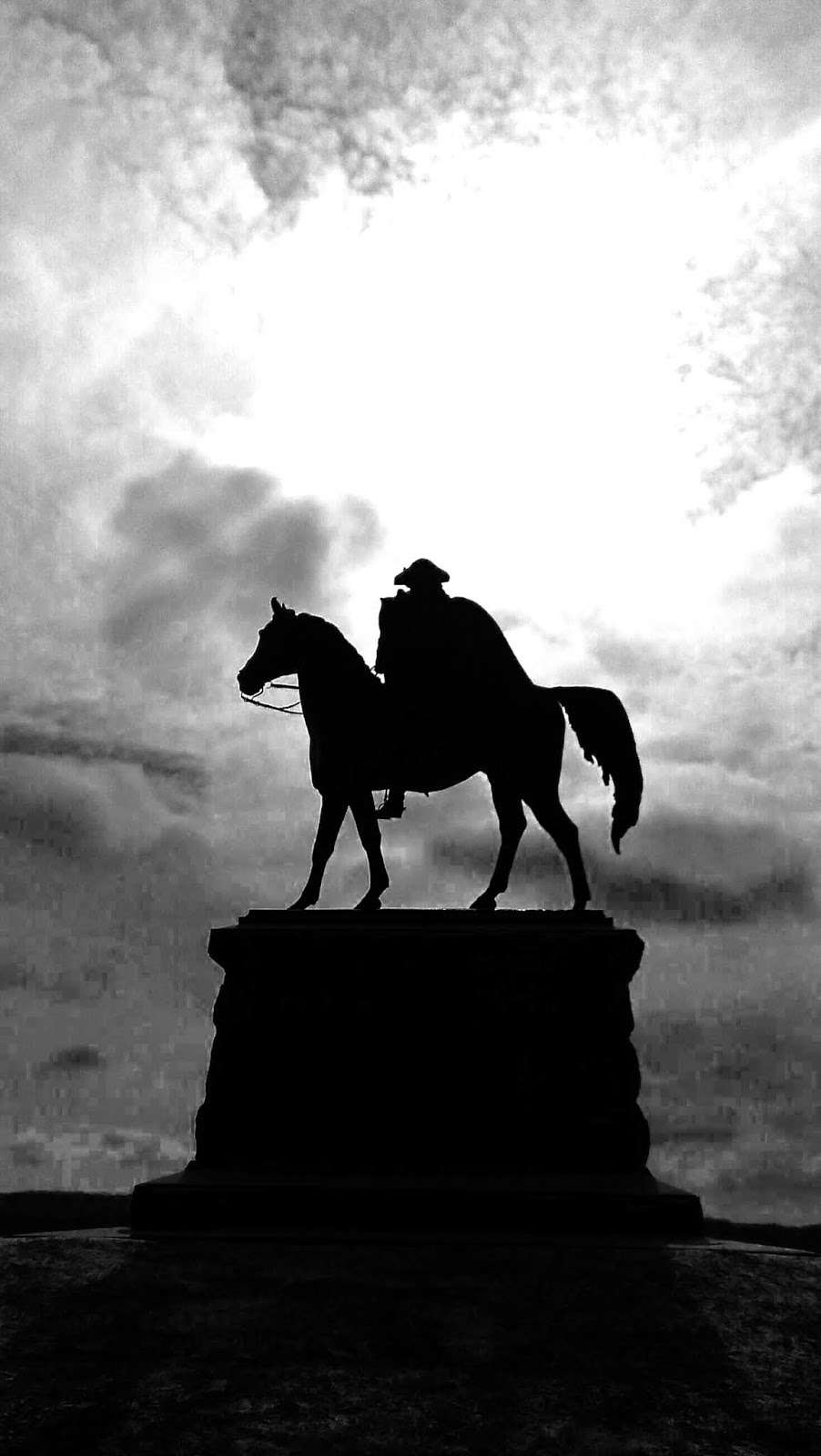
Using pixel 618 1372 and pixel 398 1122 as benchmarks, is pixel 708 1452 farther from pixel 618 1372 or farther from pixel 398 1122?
pixel 398 1122

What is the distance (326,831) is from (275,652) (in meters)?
1.43

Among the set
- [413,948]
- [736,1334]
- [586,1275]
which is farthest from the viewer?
[413,948]

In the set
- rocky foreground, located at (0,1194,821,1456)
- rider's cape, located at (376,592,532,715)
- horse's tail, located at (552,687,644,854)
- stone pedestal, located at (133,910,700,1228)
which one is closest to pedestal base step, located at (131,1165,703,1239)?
stone pedestal, located at (133,910,700,1228)

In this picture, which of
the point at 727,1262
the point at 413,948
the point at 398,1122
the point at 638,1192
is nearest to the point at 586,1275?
the point at 727,1262

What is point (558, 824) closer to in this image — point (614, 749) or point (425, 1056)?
point (614, 749)

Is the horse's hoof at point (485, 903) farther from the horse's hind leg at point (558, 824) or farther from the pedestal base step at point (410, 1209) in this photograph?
the pedestal base step at point (410, 1209)

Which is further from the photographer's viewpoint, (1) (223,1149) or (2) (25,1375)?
(1) (223,1149)

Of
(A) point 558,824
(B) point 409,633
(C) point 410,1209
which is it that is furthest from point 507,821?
(C) point 410,1209

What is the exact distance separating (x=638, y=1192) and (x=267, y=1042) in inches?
92.7

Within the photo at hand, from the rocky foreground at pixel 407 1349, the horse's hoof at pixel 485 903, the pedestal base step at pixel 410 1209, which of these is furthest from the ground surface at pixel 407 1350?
the horse's hoof at pixel 485 903

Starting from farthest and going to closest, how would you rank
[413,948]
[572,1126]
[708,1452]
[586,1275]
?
[413,948], [572,1126], [586,1275], [708,1452]

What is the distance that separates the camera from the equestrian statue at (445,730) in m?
8.11

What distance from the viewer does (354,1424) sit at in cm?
358

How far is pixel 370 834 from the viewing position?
8.31m
